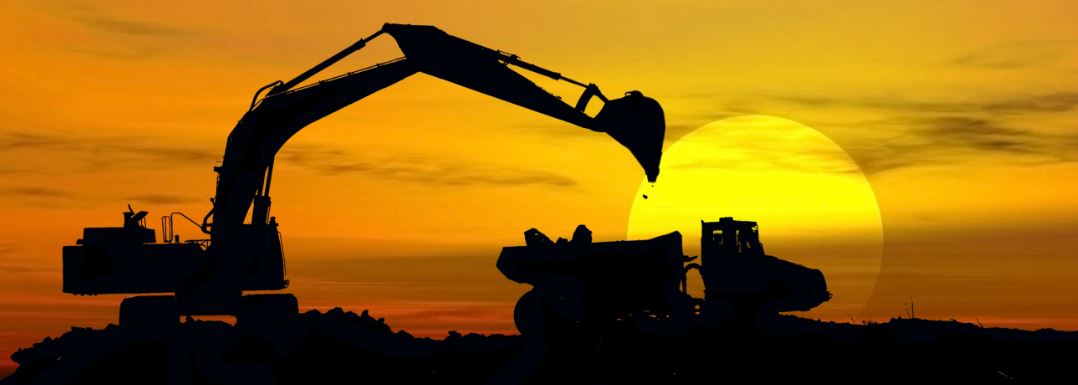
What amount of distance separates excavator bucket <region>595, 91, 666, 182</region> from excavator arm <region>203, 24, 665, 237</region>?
32mm

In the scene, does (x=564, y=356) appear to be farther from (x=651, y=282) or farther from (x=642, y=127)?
(x=642, y=127)

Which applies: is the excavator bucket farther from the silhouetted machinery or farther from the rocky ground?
the rocky ground

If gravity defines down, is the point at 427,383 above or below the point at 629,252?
below

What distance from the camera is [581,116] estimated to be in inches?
2185

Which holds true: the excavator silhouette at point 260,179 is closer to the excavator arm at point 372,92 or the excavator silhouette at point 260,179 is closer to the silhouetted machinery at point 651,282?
the excavator arm at point 372,92

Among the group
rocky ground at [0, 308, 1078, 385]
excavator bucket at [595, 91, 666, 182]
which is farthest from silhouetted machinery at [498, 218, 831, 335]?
excavator bucket at [595, 91, 666, 182]

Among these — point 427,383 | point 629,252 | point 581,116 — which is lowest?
point 427,383

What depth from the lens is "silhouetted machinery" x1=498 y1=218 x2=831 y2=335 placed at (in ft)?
150

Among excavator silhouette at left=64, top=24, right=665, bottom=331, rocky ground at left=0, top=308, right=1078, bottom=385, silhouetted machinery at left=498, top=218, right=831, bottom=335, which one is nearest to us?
silhouetted machinery at left=498, top=218, right=831, bottom=335

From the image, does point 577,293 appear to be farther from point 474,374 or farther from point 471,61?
point 471,61

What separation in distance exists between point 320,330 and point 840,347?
15846 mm

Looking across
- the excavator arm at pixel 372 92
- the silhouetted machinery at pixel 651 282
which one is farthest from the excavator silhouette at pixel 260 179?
the silhouetted machinery at pixel 651 282

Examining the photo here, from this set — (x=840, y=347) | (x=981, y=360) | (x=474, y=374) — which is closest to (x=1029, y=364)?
(x=981, y=360)

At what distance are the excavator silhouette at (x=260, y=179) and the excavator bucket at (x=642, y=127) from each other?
3 cm
